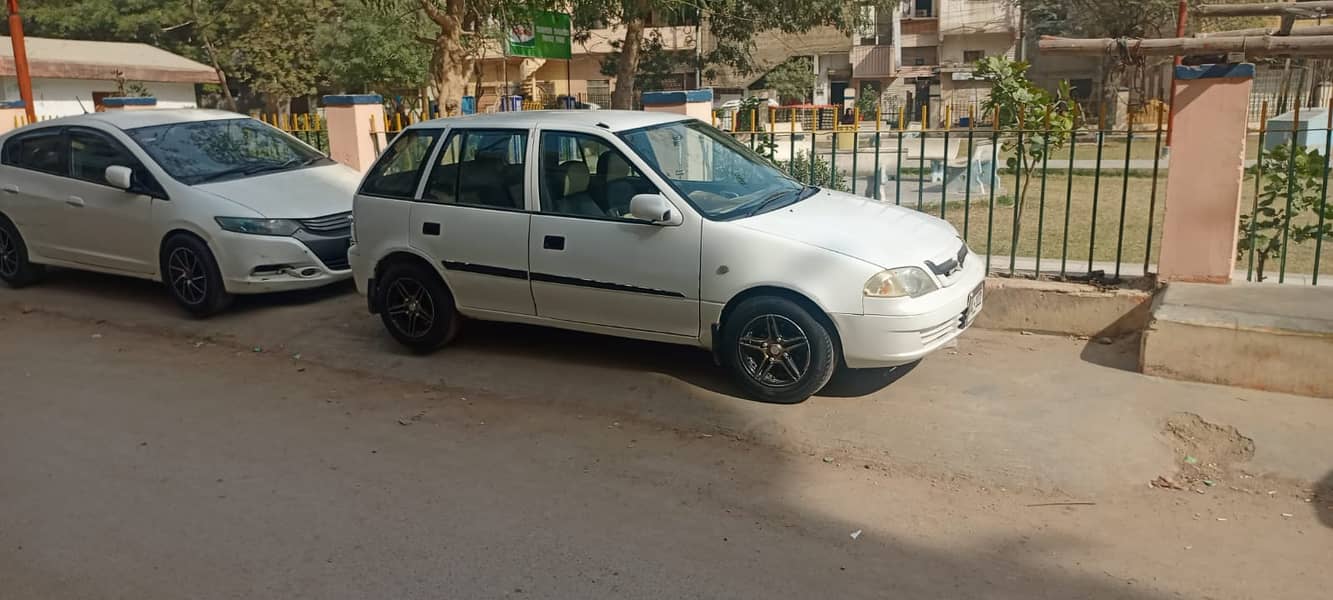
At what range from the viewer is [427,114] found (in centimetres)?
994

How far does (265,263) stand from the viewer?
8125mm

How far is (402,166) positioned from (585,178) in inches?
59.2

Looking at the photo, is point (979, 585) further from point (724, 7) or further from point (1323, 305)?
point (724, 7)

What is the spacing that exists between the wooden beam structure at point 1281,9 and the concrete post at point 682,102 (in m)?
3.84

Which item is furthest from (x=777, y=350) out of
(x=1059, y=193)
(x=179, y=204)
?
(x=1059, y=193)

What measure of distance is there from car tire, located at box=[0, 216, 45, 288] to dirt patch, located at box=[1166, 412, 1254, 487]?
31.7 ft

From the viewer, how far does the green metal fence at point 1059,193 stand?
7062 mm

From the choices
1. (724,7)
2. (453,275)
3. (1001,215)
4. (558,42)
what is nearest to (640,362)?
(453,275)

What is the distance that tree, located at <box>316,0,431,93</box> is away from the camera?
107 ft

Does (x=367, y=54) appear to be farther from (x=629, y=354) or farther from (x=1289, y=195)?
(x=1289, y=195)

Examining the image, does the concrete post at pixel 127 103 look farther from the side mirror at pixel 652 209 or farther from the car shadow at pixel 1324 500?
the car shadow at pixel 1324 500

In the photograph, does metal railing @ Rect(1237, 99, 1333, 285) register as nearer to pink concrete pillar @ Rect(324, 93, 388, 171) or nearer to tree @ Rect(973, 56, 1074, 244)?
tree @ Rect(973, 56, 1074, 244)

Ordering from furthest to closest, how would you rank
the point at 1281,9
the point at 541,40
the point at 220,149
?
the point at 541,40, the point at 220,149, the point at 1281,9

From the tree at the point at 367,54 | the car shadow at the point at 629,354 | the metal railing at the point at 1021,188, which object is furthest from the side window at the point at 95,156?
the tree at the point at 367,54
